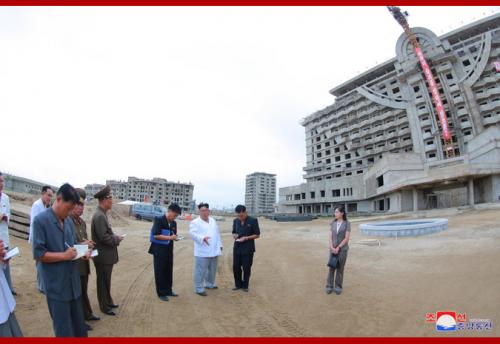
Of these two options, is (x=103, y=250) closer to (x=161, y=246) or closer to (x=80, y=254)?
(x=161, y=246)

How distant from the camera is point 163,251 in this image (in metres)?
A: 5.38

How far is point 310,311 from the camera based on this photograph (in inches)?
186

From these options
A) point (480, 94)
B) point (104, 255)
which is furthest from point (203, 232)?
point (480, 94)

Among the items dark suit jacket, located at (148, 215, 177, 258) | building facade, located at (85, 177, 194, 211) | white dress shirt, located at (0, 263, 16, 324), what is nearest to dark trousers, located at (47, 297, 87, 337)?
white dress shirt, located at (0, 263, 16, 324)

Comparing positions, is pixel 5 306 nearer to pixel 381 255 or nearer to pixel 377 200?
pixel 381 255

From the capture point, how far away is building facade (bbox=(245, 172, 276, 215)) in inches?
5069

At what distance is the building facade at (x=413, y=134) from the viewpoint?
29.8 m

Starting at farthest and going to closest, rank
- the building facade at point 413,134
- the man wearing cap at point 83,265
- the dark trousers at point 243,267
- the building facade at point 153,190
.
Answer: the building facade at point 153,190
the building facade at point 413,134
the dark trousers at point 243,267
the man wearing cap at point 83,265

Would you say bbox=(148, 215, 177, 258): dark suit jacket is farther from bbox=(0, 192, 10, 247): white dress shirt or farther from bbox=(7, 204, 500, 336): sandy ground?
bbox=(0, 192, 10, 247): white dress shirt

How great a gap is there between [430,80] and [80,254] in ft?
189

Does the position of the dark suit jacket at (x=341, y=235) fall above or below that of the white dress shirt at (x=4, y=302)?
above

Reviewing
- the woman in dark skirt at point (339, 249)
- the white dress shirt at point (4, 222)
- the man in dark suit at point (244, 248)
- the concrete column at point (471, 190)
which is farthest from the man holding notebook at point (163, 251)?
the concrete column at point (471, 190)

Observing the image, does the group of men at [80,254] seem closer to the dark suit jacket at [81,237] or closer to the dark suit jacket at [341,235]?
the dark suit jacket at [81,237]

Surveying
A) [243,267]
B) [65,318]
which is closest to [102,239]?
[65,318]
